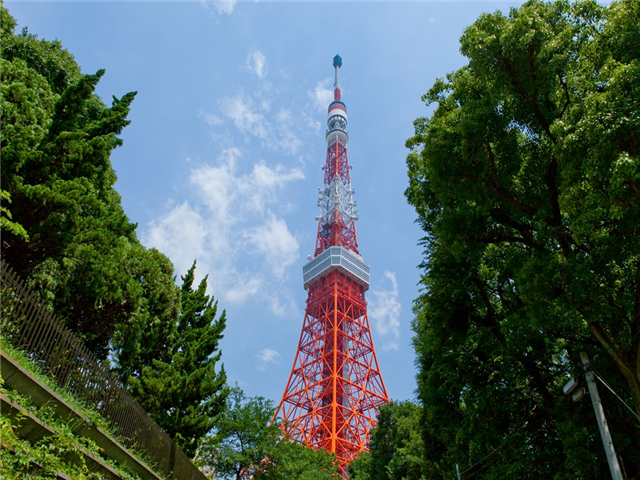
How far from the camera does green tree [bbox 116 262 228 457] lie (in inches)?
548

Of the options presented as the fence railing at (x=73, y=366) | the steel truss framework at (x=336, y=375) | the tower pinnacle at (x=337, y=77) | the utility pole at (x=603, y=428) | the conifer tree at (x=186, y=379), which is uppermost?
the tower pinnacle at (x=337, y=77)

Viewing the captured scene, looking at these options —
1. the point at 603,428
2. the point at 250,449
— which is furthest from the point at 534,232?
the point at 250,449

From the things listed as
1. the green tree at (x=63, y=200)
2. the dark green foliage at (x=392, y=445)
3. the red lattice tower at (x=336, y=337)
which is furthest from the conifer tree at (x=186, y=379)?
the red lattice tower at (x=336, y=337)

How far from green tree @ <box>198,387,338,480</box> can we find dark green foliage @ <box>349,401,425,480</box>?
4.02m

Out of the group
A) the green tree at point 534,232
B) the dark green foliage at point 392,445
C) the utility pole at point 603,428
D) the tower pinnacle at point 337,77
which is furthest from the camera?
the tower pinnacle at point 337,77

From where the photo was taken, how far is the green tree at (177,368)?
45.7ft

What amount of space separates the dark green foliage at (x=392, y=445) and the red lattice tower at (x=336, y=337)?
15.6m

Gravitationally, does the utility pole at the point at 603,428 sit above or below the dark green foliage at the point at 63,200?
below

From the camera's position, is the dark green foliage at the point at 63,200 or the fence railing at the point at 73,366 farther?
the dark green foliage at the point at 63,200

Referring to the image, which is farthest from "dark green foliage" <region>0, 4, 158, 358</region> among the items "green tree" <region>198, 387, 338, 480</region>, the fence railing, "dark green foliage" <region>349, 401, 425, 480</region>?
"dark green foliage" <region>349, 401, 425, 480</region>

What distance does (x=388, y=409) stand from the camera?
2700 centimetres

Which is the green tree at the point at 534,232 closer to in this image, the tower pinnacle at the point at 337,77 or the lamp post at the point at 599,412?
the lamp post at the point at 599,412

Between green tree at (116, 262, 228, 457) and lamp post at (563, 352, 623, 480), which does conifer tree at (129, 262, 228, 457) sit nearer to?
green tree at (116, 262, 228, 457)

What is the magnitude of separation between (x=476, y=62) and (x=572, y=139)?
299cm
